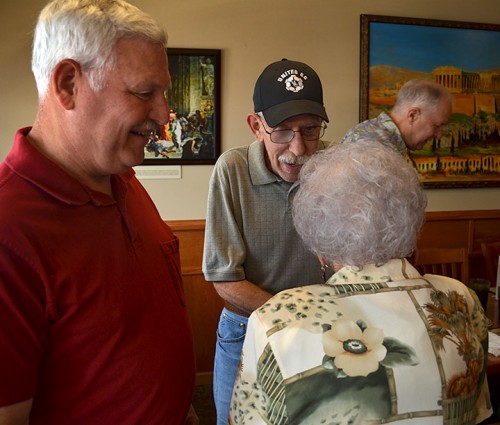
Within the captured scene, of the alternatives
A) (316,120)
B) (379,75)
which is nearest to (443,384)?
(316,120)

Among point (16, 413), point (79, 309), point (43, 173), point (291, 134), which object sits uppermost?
point (291, 134)

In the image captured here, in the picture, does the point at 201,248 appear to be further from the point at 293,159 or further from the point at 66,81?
the point at 66,81

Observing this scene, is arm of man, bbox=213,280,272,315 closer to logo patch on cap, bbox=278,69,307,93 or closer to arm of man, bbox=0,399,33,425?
logo patch on cap, bbox=278,69,307,93

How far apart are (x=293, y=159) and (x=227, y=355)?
651mm

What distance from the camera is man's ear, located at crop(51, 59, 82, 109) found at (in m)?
0.91

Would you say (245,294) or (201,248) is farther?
(201,248)

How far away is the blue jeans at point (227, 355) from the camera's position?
1.57 m

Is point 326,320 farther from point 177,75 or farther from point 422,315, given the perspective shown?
point 177,75

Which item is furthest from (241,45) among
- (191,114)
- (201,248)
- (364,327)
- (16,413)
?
(16,413)

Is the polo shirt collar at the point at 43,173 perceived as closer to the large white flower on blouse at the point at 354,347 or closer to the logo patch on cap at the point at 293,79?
the large white flower on blouse at the point at 354,347

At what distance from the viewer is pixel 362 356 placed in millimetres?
911

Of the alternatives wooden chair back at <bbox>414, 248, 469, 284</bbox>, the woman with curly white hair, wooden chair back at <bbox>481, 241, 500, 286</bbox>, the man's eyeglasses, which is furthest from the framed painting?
the woman with curly white hair

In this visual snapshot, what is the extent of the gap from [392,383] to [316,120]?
84cm

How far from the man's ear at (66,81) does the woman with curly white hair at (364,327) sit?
516 millimetres
